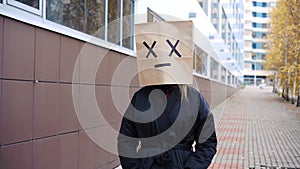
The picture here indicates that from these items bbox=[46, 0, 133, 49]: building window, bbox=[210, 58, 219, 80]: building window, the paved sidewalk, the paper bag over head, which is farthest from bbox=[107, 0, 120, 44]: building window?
bbox=[210, 58, 219, 80]: building window

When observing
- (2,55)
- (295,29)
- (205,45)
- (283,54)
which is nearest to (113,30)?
(2,55)

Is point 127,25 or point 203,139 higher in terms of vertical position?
point 127,25

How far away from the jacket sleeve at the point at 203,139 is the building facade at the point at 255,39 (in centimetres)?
7488

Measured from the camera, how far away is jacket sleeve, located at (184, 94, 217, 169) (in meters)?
2.44

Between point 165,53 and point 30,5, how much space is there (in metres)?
2.06

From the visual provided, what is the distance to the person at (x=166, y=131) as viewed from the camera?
2.40 metres

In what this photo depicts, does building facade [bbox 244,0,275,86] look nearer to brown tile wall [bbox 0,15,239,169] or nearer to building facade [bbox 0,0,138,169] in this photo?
building facade [bbox 0,0,138,169]

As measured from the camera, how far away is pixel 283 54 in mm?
28906

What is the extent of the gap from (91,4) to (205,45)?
12300 mm

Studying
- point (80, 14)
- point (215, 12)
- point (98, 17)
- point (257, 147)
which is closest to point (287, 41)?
point (215, 12)

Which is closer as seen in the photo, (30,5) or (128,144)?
(128,144)

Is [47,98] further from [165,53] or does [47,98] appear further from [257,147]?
[257,147]

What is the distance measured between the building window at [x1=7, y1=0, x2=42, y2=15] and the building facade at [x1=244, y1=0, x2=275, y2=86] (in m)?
73.6

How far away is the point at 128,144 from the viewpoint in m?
2.45
